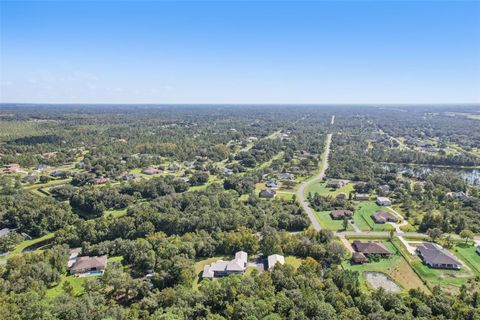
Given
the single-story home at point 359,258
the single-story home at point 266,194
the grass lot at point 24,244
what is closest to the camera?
the single-story home at point 359,258

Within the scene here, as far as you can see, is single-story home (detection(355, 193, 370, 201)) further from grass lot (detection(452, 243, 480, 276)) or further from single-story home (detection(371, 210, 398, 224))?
grass lot (detection(452, 243, 480, 276))

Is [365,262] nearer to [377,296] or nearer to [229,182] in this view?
[377,296]

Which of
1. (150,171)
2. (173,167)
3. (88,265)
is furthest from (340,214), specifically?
(150,171)

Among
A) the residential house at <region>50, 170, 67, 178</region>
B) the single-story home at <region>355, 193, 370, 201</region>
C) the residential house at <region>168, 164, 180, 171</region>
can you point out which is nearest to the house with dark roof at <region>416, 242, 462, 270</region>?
the single-story home at <region>355, 193, 370, 201</region>

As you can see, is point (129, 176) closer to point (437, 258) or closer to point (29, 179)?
point (29, 179)

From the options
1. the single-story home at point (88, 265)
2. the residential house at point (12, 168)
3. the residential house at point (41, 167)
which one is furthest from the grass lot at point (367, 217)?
the residential house at point (12, 168)

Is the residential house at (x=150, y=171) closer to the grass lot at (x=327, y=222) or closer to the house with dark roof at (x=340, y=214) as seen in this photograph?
the grass lot at (x=327, y=222)
